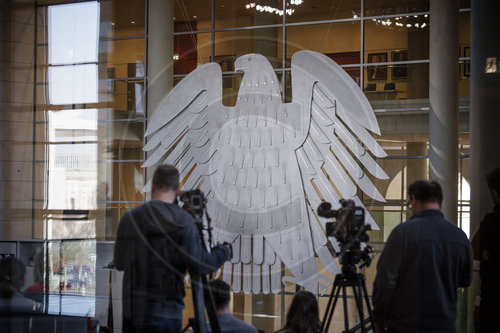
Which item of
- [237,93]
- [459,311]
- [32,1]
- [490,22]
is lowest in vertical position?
[459,311]

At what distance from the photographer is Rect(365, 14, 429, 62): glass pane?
757cm

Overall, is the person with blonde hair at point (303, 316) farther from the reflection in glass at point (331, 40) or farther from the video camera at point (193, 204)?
the reflection in glass at point (331, 40)

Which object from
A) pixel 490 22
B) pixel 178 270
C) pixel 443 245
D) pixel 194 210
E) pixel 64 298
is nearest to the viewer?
pixel 443 245

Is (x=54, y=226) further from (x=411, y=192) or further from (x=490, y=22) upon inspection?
(x=490, y=22)

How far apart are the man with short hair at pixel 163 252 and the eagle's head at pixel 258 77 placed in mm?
2842

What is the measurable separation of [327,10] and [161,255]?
487 cm

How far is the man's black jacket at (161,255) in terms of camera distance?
12.2 ft

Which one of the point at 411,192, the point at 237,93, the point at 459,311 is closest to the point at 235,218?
the point at 237,93

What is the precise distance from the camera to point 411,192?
3.56 metres

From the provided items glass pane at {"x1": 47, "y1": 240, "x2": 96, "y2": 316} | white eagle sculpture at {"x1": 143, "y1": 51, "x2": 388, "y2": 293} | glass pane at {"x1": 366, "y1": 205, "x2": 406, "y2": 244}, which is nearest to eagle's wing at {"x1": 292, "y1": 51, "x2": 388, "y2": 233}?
white eagle sculpture at {"x1": 143, "y1": 51, "x2": 388, "y2": 293}

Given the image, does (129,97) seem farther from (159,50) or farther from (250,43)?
(250,43)

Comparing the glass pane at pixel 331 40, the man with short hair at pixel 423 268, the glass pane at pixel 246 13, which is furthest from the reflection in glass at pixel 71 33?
the man with short hair at pixel 423 268

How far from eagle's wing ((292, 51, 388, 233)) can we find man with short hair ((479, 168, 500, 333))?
6.84ft

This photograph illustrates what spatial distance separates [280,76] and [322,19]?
4.94 ft
